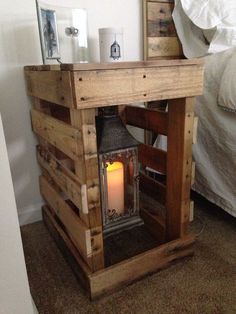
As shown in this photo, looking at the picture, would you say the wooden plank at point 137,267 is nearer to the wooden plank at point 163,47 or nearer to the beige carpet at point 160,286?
the beige carpet at point 160,286

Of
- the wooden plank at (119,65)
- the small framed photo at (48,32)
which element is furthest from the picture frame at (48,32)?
the wooden plank at (119,65)

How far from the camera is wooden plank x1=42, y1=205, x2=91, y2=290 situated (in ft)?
3.03

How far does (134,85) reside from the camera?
79cm

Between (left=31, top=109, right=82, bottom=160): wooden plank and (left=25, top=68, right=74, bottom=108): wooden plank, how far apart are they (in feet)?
0.26

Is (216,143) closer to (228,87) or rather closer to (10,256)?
(228,87)

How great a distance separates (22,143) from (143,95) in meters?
0.70

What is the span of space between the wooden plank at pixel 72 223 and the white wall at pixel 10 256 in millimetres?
213

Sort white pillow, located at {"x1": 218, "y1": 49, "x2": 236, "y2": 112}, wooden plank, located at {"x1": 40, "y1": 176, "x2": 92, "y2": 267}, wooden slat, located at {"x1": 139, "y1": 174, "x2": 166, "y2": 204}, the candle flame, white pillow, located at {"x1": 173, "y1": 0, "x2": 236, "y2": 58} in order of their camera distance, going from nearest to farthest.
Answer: wooden plank, located at {"x1": 40, "y1": 176, "x2": 92, "y2": 267} < the candle flame < white pillow, located at {"x1": 218, "y1": 49, "x2": 236, "y2": 112} < wooden slat, located at {"x1": 139, "y1": 174, "x2": 166, "y2": 204} < white pillow, located at {"x1": 173, "y1": 0, "x2": 236, "y2": 58}

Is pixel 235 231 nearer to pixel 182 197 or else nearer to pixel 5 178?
pixel 182 197

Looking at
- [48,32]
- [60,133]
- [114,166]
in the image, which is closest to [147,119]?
[114,166]

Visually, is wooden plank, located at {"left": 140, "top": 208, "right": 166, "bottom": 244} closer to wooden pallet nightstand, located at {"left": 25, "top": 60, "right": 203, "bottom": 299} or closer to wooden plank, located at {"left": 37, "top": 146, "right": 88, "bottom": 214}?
wooden pallet nightstand, located at {"left": 25, "top": 60, "right": 203, "bottom": 299}

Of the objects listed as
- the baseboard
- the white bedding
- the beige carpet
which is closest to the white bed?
the white bedding

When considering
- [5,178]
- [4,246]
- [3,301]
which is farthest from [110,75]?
[3,301]

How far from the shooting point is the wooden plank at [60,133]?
2.62ft
